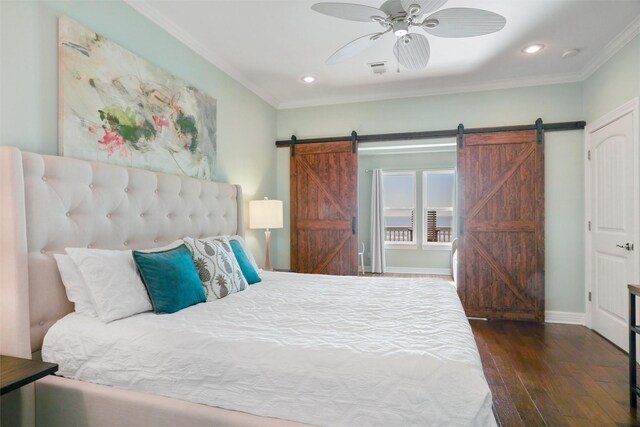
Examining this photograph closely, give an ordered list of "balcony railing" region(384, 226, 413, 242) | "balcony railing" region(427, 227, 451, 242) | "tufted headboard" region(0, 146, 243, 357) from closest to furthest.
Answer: "tufted headboard" region(0, 146, 243, 357), "balcony railing" region(427, 227, 451, 242), "balcony railing" region(384, 226, 413, 242)

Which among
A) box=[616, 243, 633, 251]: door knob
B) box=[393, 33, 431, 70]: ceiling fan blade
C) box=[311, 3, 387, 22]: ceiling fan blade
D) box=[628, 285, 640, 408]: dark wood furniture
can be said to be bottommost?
box=[628, 285, 640, 408]: dark wood furniture

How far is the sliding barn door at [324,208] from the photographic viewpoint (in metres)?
4.52

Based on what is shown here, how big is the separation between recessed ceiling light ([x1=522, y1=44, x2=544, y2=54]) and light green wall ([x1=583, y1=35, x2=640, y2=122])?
2.16 feet

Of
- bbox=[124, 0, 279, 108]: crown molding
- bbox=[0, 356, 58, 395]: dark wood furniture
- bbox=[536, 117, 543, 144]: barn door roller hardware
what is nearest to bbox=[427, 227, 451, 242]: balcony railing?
bbox=[536, 117, 543, 144]: barn door roller hardware

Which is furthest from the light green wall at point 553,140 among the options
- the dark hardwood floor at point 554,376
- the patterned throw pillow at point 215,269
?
the patterned throw pillow at point 215,269

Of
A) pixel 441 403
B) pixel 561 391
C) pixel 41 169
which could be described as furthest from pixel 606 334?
pixel 41 169

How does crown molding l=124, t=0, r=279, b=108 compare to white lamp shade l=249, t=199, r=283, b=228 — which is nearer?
crown molding l=124, t=0, r=279, b=108

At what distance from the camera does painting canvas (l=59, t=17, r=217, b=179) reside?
1.98 meters

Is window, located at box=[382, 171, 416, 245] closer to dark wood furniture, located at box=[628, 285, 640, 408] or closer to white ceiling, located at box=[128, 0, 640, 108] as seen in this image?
white ceiling, located at box=[128, 0, 640, 108]

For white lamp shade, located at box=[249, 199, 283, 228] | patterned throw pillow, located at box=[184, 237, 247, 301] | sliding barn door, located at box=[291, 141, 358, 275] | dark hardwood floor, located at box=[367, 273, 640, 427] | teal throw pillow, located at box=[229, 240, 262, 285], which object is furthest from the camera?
sliding barn door, located at box=[291, 141, 358, 275]

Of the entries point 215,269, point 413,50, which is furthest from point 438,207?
point 215,269

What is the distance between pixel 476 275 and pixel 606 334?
50.6 inches

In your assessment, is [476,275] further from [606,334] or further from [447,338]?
[447,338]

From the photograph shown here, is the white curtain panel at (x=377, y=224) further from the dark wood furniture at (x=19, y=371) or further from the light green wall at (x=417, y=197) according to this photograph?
the dark wood furniture at (x=19, y=371)
